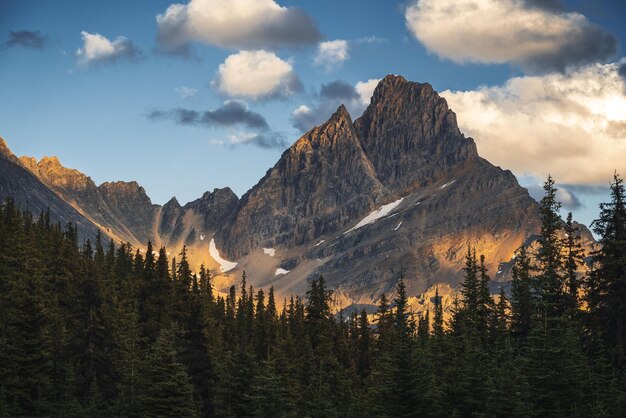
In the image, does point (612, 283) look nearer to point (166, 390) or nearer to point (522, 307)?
point (522, 307)

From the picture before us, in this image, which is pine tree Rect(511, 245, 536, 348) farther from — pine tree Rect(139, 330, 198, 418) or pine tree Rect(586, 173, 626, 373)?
pine tree Rect(139, 330, 198, 418)

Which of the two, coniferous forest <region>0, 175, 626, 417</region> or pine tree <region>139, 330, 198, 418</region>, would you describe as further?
pine tree <region>139, 330, 198, 418</region>

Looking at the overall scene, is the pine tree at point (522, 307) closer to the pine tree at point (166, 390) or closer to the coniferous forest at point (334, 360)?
the coniferous forest at point (334, 360)

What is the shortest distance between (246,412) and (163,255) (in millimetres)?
29974

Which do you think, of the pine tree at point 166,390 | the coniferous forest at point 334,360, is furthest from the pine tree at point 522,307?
the pine tree at point 166,390

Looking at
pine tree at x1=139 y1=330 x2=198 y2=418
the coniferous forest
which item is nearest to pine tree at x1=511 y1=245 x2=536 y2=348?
the coniferous forest

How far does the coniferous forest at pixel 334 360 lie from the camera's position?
43.9 metres

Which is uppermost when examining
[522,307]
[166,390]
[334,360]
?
[522,307]

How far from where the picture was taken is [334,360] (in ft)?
271

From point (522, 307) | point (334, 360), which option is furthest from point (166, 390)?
point (334, 360)

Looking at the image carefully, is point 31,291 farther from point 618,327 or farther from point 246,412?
point 618,327

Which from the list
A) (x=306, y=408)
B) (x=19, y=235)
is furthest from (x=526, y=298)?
(x=19, y=235)

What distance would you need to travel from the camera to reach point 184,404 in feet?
163

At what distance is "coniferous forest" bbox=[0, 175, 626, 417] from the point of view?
144ft
